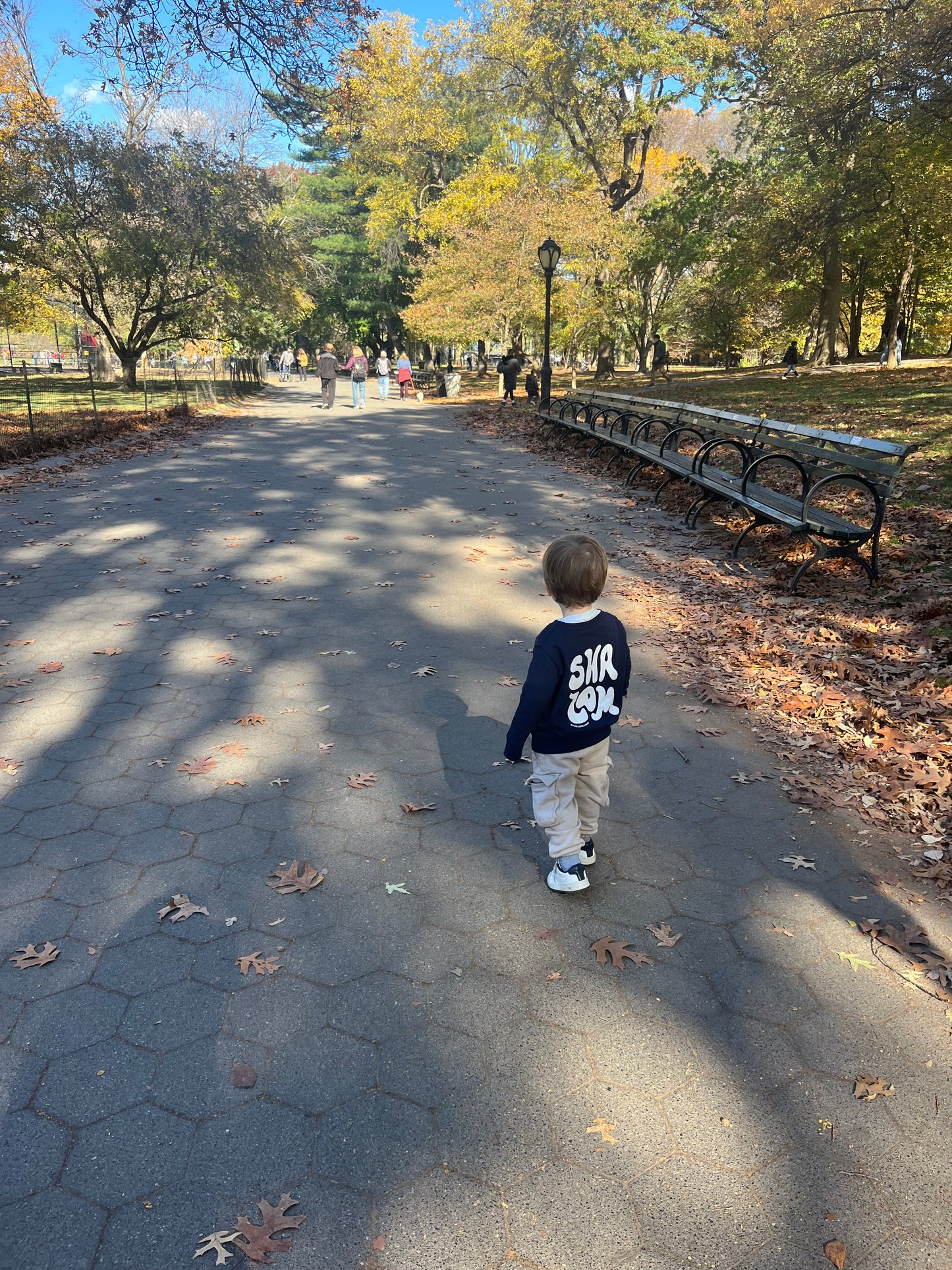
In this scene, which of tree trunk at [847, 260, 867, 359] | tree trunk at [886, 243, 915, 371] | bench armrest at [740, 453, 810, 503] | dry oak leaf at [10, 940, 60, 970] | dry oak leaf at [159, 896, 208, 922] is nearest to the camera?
dry oak leaf at [10, 940, 60, 970]

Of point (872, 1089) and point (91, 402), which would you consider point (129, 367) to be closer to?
point (91, 402)

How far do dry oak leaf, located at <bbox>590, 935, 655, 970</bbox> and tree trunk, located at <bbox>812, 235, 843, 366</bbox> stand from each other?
1083 inches

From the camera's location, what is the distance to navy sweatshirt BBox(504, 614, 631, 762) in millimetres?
2713

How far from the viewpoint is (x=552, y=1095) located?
2195 millimetres

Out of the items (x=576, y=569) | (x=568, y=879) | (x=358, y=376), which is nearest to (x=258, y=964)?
(x=568, y=879)

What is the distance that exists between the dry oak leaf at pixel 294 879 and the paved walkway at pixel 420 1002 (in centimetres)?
3

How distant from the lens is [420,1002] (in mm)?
2496

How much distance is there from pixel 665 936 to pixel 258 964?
4.71 feet

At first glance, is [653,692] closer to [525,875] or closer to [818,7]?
[525,875]

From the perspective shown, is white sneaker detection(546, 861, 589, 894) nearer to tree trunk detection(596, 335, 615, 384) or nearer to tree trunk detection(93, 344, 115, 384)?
tree trunk detection(596, 335, 615, 384)

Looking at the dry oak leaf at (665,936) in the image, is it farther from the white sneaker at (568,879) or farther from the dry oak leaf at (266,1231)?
the dry oak leaf at (266,1231)

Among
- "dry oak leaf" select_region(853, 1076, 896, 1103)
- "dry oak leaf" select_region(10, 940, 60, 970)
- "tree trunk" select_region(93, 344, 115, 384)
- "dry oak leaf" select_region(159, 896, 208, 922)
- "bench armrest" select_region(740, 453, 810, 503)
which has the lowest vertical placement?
"dry oak leaf" select_region(853, 1076, 896, 1103)

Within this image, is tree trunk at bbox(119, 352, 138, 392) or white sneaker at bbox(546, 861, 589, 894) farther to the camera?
tree trunk at bbox(119, 352, 138, 392)

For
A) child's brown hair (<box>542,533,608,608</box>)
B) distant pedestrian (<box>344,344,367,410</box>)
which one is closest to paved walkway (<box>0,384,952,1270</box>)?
child's brown hair (<box>542,533,608,608</box>)
